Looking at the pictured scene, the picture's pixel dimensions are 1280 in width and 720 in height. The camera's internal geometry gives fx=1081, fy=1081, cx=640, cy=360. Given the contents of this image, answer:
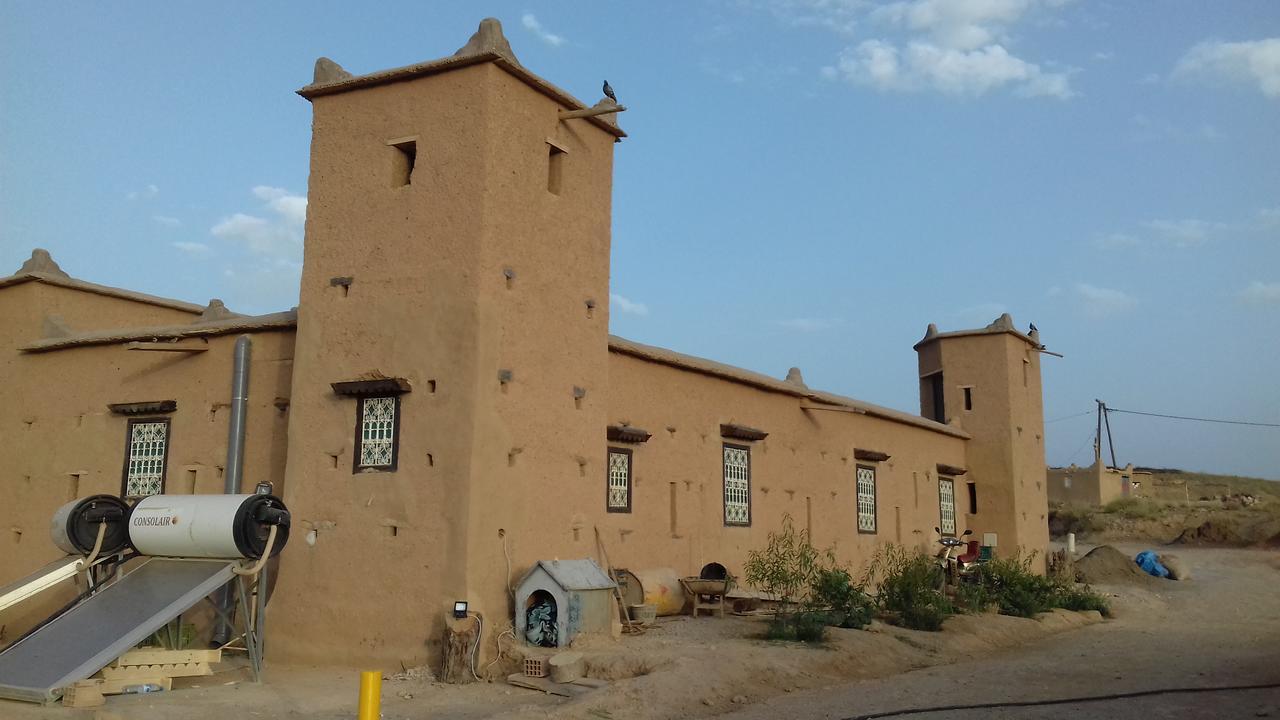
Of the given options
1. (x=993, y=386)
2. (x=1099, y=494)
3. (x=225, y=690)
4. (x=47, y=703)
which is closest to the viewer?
(x=47, y=703)

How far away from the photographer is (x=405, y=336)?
465 inches

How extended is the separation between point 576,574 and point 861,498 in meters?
9.32

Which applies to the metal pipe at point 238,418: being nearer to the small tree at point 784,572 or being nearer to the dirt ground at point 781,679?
the dirt ground at point 781,679

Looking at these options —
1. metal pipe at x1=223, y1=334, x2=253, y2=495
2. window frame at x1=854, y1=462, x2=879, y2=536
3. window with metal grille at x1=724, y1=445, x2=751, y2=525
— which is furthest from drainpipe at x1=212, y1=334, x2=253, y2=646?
window frame at x1=854, y1=462, x2=879, y2=536

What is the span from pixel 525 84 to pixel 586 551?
5.47 m

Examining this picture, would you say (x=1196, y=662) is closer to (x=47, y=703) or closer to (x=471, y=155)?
(x=471, y=155)

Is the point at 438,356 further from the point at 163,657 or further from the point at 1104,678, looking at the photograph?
the point at 1104,678

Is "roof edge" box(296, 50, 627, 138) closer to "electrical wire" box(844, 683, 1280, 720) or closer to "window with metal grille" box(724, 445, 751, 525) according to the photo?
"window with metal grille" box(724, 445, 751, 525)

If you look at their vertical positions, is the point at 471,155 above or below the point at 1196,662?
above

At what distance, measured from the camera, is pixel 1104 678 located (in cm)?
1048

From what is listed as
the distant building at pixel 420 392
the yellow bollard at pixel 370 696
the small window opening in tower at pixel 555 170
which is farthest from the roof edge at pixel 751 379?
the yellow bollard at pixel 370 696

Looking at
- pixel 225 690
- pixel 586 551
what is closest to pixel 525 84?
pixel 586 551

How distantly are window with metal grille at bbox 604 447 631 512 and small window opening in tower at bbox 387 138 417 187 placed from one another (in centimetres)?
425

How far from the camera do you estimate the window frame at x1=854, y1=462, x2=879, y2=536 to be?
63.5 ft
